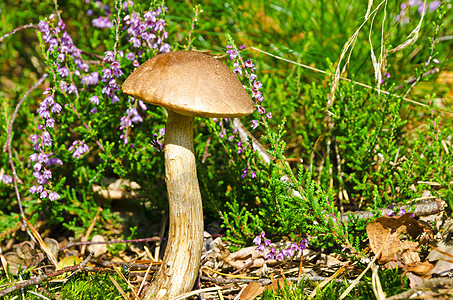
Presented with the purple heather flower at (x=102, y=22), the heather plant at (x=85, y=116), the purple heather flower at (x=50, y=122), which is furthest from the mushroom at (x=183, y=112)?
the purple heather flower at (x=102, y=22)

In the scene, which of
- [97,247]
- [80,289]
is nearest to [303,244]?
[80,289]

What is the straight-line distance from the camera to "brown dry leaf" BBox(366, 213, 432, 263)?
2137 mm

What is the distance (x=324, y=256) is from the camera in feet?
7.97

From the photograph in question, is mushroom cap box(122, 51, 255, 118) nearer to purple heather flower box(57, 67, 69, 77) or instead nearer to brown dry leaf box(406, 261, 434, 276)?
purple heather flower box(57, 67, 69, 77)

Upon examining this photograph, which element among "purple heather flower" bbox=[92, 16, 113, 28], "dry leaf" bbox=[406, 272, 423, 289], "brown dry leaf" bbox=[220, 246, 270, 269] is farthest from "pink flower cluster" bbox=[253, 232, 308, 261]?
"purple heather flower" bbox=[92, 16, 113, 28]

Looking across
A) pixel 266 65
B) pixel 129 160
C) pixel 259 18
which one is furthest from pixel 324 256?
pixel 259 18

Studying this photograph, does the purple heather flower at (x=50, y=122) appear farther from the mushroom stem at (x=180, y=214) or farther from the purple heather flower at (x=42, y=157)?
the mushroom stem at (x=180, y=214)

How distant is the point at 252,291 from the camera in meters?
2.17

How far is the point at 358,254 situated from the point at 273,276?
552mm

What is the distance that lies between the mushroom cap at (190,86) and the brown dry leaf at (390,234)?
104 cm

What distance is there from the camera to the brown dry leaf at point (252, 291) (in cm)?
214

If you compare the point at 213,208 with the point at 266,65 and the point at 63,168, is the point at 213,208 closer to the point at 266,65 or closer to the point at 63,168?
the point at 63,168

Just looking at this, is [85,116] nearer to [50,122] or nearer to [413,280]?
[50,122]

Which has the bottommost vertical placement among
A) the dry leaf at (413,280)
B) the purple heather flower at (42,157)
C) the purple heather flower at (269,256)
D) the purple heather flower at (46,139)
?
the purple heather flower at (269,256)
